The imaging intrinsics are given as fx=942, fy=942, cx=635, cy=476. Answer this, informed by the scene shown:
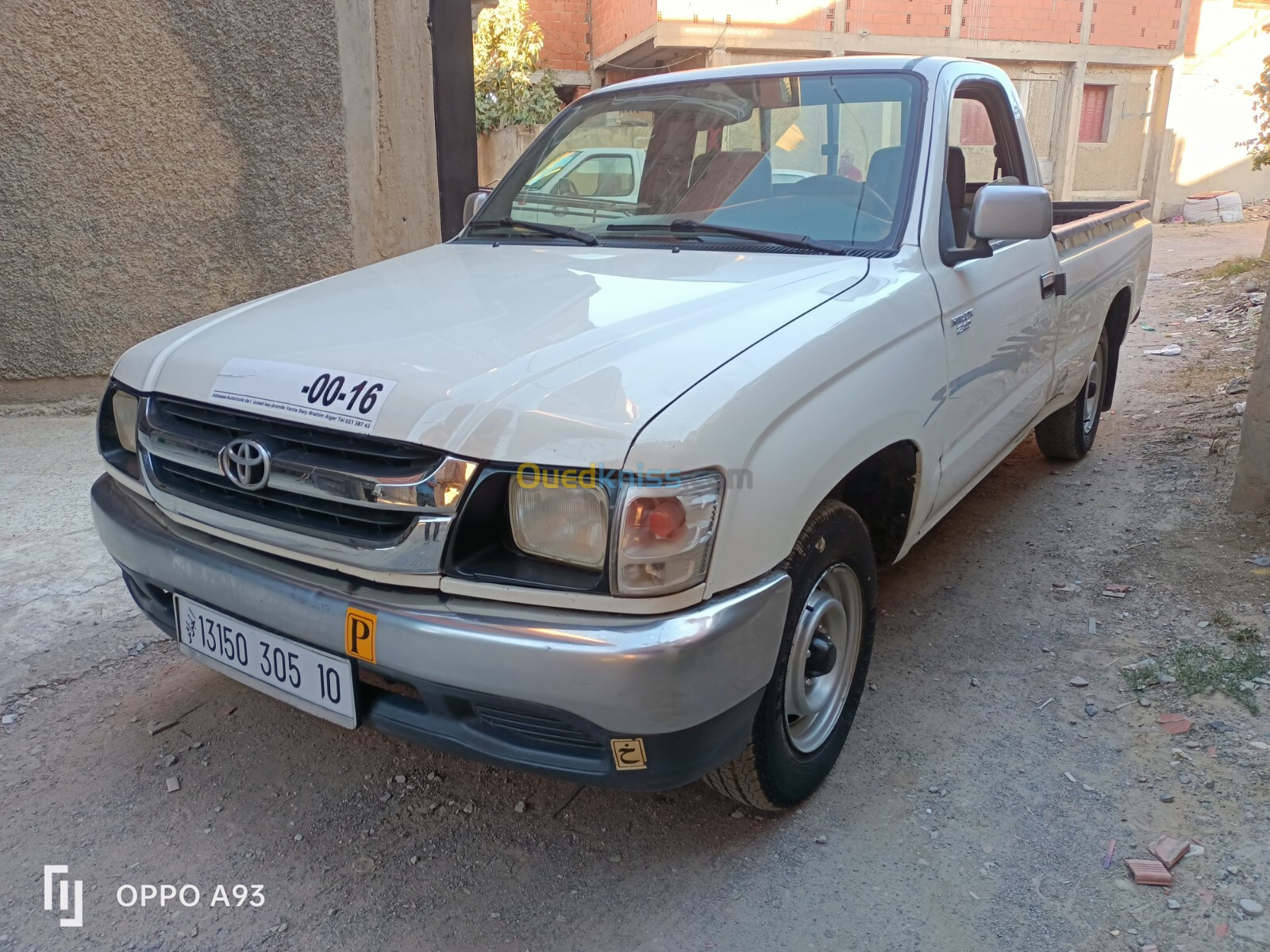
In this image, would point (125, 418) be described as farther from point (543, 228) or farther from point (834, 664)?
point (834, 664)

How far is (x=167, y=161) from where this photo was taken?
206 inches

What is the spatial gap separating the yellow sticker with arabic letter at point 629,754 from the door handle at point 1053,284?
2.44 metres

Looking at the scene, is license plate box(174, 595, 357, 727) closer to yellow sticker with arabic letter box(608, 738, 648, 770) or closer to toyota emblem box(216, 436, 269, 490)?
toyota emblem box(216, 436, 269, 490)

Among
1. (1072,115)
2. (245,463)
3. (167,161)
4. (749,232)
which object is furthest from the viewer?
(1072,115)

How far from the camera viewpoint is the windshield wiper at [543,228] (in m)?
2.90

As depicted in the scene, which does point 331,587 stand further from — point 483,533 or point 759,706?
point 759,706

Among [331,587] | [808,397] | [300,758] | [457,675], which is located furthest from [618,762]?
[300,758]

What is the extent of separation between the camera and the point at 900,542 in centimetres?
263

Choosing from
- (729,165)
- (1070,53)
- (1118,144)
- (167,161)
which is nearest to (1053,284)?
(729,165)

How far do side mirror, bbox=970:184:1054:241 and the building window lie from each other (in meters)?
19.7

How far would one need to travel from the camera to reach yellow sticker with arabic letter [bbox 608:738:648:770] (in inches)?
68.3

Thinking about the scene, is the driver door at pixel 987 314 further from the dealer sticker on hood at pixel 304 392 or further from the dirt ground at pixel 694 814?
the dealer sticker on hood at pixel 304 392

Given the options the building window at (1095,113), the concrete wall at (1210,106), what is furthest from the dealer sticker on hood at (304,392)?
the concrete wall at (1210,106)

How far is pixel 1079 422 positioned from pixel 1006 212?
7.95 ft
